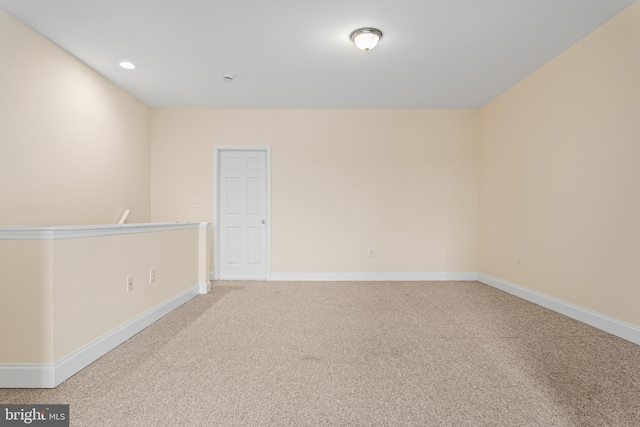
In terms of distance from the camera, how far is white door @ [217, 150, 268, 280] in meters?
4.77

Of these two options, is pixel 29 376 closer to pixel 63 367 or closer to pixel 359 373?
pixel 63 367

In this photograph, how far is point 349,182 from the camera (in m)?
4.72

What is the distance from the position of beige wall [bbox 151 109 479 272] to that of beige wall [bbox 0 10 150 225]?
84 cm

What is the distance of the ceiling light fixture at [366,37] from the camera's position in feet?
8.85

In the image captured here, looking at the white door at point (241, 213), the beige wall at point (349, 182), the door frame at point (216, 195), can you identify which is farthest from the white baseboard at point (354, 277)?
the white door at point (241, 213)

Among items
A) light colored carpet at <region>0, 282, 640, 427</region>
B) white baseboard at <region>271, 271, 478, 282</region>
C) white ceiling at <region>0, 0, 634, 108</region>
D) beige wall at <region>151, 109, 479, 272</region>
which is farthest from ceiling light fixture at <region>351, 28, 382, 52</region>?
white baseboard at <region>271, 271, 478, 282</region>

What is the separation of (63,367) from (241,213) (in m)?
3.15

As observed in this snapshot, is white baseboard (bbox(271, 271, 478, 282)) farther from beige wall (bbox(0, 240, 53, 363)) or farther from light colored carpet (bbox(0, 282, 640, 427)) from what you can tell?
beige wall (bbox(0, 240, 53, 363))

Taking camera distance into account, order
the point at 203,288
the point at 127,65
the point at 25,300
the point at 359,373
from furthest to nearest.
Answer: the point at 203,288 → the point at 127,65 → the point at 359,373 → the point at 25,300

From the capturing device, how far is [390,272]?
Result: 4.68 metres

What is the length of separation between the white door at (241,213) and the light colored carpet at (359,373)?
170cm

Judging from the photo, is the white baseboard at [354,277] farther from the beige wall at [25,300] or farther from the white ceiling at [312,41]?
the beige wall at [25,300]

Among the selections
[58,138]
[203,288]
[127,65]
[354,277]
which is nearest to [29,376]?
[203,288]

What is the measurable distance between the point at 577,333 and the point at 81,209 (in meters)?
4.99
